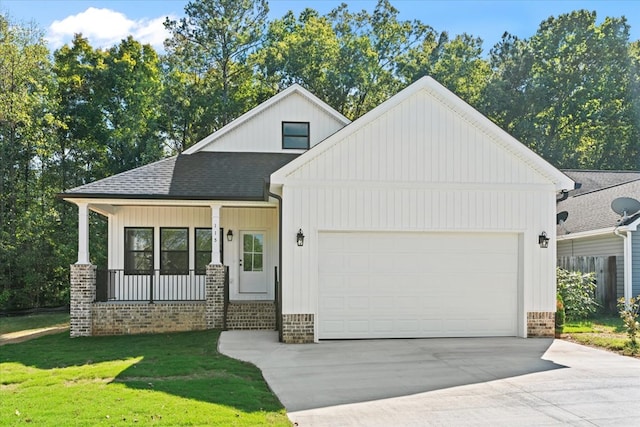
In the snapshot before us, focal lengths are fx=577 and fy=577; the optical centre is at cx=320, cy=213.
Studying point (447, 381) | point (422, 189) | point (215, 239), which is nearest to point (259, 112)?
point (215, 239)

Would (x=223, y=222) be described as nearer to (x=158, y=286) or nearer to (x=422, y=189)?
(x=158, y=286)

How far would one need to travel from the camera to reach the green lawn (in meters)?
6.09

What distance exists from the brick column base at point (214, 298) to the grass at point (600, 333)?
763 cm

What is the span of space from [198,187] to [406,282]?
5.78 metres

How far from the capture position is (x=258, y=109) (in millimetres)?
17406

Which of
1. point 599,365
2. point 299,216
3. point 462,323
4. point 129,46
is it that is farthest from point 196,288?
point 129,46

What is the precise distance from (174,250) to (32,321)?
706cm

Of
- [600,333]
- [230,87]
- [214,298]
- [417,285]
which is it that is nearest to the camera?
[417,285]

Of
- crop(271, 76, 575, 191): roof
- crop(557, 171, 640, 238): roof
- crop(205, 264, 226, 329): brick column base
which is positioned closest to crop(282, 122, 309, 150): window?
crop(205, 264, 226, 329): brick column base

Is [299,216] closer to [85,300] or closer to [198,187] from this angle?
[198,187]

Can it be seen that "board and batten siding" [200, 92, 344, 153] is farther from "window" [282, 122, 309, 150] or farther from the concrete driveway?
the concrete driveway

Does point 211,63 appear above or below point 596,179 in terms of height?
above

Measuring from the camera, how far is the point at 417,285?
11.9 metres

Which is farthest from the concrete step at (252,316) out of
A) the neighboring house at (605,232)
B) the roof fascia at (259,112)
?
the neighboring house at (605,232)
